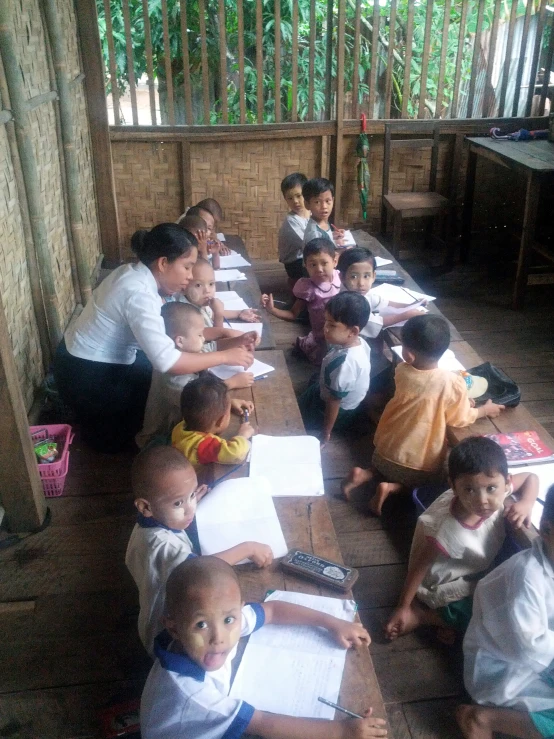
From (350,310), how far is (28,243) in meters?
1.37

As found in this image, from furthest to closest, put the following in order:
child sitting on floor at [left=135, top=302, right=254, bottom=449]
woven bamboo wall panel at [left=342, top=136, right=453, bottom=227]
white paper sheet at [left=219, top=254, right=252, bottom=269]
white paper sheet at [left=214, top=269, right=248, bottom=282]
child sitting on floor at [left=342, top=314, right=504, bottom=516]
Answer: woven bamboo wall panel at [left=342, top=136, right=453, bottom=227]
white paper sheet at [left=219, top=254, right=252, bottom=269]
white paper sheet at [left=214, top=269, right=248, bottom=282]
child sitting on floor at [left=135, top=302, right=254, bottom=449]
child sitting on floor at [left=342, top=314, right=504, bottom=516]

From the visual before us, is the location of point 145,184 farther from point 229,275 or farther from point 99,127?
point 229,275

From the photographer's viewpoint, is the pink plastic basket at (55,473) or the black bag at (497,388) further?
the black bag at (497,388)

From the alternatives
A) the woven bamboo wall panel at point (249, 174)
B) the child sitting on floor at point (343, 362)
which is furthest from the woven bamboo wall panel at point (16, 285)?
the woven bamboo wall panel at point (249, 174)

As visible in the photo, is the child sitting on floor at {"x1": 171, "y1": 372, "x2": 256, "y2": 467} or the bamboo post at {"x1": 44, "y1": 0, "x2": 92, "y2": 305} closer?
the child sitting on floor at {"x1": 171, "y1": 372, "x2": 256, "y2": 467}

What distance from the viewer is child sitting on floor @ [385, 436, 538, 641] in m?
1.67

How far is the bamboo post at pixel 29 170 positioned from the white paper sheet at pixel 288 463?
145 centimetres

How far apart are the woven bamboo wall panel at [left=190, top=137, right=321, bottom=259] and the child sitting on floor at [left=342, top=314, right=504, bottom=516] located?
2826 mm

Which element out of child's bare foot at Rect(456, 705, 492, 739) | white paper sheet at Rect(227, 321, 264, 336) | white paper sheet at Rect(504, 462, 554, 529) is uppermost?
white paper sheet at Rect(227, 321, 264, 336)

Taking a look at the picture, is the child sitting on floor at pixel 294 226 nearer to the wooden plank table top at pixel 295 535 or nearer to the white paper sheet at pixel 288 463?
the wooden plank table top at pixel 295 535

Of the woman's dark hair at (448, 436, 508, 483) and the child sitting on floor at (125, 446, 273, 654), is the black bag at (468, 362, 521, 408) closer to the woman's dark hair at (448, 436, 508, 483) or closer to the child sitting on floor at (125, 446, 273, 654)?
the woman's dark hair at (448, 436, 508, 483)

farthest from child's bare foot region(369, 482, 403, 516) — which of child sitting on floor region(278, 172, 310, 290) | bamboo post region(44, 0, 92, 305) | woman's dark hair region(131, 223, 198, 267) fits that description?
bamboo post region(44, 0, 92, 305)

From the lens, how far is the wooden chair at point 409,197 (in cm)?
449

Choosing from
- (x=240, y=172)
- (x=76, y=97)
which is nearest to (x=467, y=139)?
(x=240, y=172)
